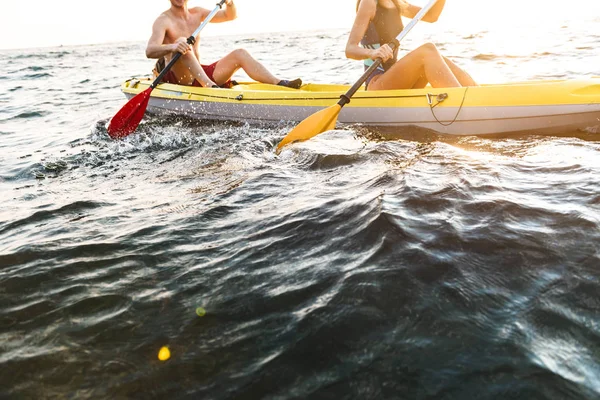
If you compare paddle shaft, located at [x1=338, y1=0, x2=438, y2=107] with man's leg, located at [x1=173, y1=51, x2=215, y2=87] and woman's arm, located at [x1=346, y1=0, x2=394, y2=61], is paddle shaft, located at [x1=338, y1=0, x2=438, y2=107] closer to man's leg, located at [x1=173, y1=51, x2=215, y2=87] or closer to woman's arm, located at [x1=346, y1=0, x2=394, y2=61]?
woman's arm, located at [x1=346, y1=0, x2=394, y2=61]

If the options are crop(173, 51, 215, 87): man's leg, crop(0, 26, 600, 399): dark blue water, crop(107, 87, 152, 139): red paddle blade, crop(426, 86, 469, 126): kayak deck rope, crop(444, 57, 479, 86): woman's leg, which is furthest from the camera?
crop(173, 51, 215, 87): man's leg

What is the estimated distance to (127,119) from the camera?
19.0ft

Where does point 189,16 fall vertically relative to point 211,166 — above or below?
above

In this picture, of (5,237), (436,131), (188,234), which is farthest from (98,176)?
(436,131)

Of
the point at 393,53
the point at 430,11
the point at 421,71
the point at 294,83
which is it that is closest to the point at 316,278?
the point at 421,71

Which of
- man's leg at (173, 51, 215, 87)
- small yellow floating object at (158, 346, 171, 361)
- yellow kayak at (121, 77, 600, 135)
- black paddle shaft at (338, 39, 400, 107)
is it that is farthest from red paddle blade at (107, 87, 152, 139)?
small yellow floating object at (158, 346, 171, 361)

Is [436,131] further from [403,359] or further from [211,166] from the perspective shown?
[403,359]

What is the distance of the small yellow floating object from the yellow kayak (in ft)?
11.7

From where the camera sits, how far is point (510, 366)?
1441 mm

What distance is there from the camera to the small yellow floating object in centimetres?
159

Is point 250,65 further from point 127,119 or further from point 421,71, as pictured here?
point 421,71

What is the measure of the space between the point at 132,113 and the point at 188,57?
1048 mm

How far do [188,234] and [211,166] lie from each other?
1598mm

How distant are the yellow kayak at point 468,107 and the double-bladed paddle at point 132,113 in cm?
132
